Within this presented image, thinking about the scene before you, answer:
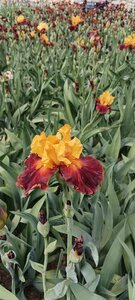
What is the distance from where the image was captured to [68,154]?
3.36 ft

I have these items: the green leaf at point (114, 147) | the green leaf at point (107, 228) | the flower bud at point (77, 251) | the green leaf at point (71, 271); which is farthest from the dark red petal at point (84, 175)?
the green leaf at point (114, 147)

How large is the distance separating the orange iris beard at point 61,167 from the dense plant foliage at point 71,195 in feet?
0.10

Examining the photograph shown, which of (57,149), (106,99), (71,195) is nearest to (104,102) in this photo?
(106,99)

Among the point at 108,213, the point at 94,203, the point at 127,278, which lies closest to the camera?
the point at 127,278

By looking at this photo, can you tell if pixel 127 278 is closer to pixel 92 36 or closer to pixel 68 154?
pixel 68 154

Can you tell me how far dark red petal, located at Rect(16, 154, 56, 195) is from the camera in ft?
3.19

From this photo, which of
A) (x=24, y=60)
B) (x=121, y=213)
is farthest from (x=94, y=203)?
(x=24, y=60)

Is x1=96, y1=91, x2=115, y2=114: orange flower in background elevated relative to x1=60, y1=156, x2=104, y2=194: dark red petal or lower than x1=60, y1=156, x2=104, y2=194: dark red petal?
lower

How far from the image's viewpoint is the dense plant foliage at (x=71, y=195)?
1.23 m

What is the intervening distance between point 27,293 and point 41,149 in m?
0.73

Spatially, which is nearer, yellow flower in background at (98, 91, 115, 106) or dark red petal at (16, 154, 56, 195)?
dark red petal at (16, 154, 56, 195)

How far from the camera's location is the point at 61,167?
1.00 meters

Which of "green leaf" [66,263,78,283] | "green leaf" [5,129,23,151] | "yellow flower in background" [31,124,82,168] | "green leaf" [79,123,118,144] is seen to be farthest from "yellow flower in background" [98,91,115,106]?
"green leaf" [66,263,78,283]

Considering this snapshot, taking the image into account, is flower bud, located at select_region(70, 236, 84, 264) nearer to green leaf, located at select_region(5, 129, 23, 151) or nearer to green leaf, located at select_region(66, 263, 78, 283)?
green leaf, located at select_region(66, 263, 78, 283)
